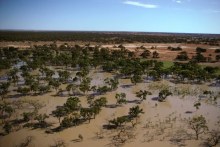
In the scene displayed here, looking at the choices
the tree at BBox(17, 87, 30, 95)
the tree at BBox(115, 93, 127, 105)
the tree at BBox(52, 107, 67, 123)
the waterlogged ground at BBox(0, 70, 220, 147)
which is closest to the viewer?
the waterlogged ground at BBox(0, 70, 220, 147)

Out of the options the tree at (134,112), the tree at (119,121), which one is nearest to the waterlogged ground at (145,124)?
the tree at (134,112)

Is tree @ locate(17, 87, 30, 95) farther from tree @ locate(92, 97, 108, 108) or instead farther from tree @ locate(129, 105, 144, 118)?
tree @ locate(129, 105, 144, 118)

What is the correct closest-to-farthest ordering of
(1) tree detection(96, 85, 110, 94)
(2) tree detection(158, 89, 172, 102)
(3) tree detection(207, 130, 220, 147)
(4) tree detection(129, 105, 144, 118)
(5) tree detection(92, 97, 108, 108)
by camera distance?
(3) tree detection(207, 130, 220, 147), (4) tree detection(129, 105, 144, 118), (5) tree detection(92, 97, 108, 108), (2) tree detection(158, 89, 172, 102), (1) tree detection(96, 85, 110, 94)

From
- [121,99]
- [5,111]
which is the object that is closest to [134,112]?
[121,99]

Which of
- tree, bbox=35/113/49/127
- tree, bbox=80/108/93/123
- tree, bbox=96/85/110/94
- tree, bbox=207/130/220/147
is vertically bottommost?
tree, bbox=207/130/220/147

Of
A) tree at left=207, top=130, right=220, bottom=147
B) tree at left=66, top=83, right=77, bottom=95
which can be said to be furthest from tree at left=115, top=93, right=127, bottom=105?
tree at left=207, top=130, right=220, bottom=147

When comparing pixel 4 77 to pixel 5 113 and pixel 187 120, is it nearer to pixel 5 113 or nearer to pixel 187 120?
pixel 5 113

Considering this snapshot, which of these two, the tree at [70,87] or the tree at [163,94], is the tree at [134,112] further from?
the tree at [70,87]

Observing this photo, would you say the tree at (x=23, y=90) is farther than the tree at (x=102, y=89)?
No

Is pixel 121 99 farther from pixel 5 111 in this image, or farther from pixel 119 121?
pixel 5 111

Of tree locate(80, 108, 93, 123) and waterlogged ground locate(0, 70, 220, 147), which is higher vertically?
tree locate(80, 108, 93, 123)
